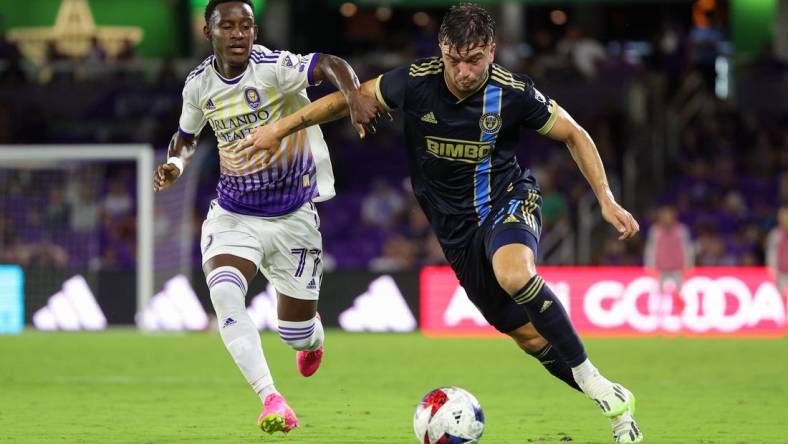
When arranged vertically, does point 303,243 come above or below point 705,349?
above

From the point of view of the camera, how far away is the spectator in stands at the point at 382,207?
2197cm

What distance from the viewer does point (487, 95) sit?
7270 millimetres

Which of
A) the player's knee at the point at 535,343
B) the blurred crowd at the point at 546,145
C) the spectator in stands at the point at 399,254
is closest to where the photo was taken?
the player's knee at the point at 535,343

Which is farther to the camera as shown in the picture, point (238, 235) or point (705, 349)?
point (705, 349)

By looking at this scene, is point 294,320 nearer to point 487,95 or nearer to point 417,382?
point 487,95

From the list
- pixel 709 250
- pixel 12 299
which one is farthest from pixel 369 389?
pixel 709 250

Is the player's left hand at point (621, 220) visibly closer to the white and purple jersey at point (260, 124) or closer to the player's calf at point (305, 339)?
the white and purple jersey at point (260, 124)

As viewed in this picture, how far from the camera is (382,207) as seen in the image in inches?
872

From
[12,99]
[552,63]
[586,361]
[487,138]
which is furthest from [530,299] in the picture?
[12,99]

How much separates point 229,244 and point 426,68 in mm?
1548

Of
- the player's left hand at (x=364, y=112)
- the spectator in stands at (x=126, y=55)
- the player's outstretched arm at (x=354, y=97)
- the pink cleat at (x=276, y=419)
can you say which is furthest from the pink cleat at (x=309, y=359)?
the spectator in stands at (x=126, y=55)

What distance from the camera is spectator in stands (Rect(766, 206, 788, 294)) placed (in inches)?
732

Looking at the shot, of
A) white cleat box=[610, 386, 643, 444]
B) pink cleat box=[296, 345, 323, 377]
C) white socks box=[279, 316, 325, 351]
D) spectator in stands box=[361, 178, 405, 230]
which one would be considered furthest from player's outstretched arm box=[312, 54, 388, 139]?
spectator in stands box=[361, 178, 405, 230]

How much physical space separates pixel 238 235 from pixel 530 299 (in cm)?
187
